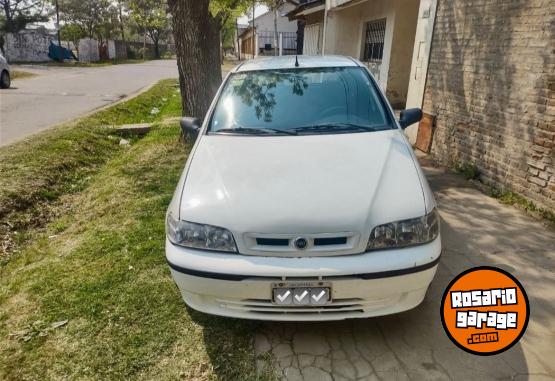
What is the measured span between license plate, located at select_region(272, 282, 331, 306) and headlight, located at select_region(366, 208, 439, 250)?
1.07 ft

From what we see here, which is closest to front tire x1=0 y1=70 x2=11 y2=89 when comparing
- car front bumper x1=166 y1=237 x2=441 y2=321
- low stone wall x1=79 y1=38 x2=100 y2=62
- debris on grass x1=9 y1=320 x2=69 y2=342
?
debris on grass x1=9 y1=320 x2=69 y2=342

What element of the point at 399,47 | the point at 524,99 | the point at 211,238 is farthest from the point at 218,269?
the point at 399,47

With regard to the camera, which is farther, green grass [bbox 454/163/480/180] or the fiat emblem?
green grass [bbox 454/163/480/180]

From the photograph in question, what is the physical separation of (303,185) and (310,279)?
0.53 m

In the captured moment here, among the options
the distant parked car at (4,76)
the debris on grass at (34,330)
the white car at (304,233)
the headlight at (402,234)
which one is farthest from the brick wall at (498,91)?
the distant parked car at (4,76)

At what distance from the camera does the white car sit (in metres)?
2.08

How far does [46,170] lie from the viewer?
5.35 metres

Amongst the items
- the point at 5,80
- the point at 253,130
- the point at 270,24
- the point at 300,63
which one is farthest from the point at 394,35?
the point at 270,24

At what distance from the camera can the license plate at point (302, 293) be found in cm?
208

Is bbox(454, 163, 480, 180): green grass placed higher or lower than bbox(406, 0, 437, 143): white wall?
lower

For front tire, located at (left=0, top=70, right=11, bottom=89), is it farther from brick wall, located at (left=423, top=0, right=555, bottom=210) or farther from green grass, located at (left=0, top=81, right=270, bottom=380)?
brick wall, located at (left=423, top=0, right=555, bottom=210)

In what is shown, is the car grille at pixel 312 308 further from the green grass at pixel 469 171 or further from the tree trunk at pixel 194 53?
the tree trunk at pixel 194 53

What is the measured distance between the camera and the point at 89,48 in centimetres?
3588

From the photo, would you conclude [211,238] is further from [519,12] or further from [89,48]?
[89,48]
